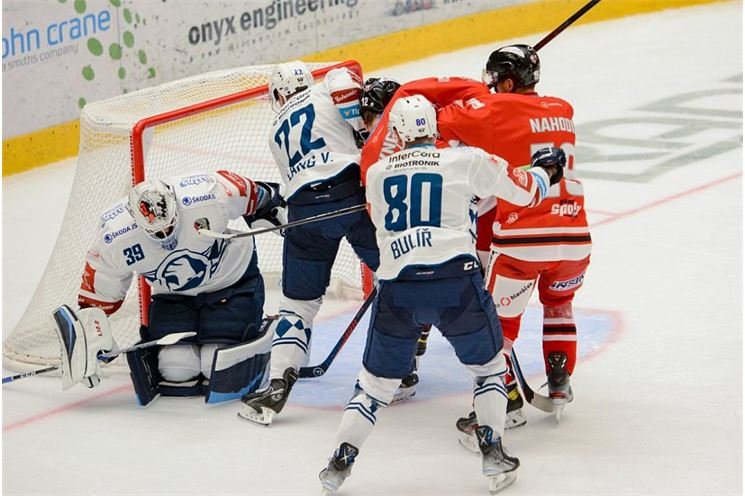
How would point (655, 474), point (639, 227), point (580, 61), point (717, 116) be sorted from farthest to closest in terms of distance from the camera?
point (580, 61) < point (717, 116) < point (639, 227) < point (655, 474)

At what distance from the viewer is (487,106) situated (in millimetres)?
3748

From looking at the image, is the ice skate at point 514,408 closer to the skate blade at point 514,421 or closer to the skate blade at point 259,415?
the skate blade at point 514,421

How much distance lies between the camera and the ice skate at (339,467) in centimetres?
354

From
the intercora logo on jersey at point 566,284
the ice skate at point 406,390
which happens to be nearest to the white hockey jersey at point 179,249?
the ice skate at point 406,390

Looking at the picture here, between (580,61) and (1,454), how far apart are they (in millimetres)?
5819

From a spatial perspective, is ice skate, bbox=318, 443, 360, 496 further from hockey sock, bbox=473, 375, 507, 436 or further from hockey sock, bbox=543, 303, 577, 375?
hockey sock, bbox=543, 303, 577, 375

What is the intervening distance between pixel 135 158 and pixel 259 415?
41.6 inches

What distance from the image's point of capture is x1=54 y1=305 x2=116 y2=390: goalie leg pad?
4168 millimetres

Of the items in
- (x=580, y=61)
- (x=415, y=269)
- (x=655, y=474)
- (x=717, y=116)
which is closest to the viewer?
(x=415, y=269)

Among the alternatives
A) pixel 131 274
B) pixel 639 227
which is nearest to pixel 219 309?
pixel 131 274

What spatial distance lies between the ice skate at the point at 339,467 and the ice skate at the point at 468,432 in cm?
43

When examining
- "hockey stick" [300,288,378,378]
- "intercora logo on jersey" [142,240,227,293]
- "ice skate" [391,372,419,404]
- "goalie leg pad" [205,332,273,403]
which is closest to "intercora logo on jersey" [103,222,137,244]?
"intercora logo on jersey" [142,240,227,293]

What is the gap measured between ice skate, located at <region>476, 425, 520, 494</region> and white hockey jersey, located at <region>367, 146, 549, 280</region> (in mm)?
486

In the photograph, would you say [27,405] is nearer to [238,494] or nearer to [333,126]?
[238,494]
